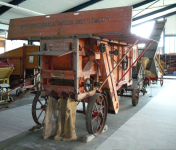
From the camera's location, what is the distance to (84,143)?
359 cm

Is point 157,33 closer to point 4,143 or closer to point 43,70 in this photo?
point 43,70

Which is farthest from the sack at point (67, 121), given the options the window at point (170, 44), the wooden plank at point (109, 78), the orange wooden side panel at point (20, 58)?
the window at point (170, 44)

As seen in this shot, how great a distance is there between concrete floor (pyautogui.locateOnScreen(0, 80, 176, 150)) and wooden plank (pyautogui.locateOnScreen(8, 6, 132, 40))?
2155 millimetres

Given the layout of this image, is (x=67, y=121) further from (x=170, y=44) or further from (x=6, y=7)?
(x=170, y=44)

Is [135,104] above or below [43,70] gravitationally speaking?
below

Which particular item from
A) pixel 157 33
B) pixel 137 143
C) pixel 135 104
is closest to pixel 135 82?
pixel 135 104

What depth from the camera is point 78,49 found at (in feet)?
12.7

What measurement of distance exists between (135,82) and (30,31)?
5.10 m

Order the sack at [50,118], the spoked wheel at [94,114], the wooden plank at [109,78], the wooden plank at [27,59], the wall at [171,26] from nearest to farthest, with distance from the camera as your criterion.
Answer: the spoked wheel at [94,114], the sack at [50,118], the wooden plank at [109,78], the wooden plank at [27,59], the wall at [171,26]

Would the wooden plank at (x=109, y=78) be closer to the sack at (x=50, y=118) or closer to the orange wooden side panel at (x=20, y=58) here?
the sack at (x=50, y=118)

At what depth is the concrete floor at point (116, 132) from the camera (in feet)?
11.5

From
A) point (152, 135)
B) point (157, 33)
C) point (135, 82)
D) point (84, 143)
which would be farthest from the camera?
point (157, 33)

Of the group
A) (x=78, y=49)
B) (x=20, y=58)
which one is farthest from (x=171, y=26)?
(x=78, y=49)

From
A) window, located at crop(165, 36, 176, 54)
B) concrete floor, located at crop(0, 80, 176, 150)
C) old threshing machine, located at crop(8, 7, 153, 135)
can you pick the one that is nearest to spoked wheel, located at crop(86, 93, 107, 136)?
old threshing machine, located at crop(8, 7, 153, 135)
